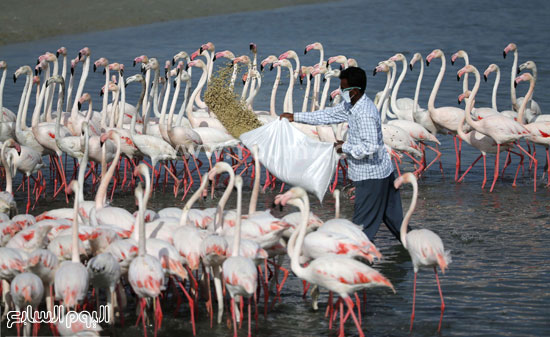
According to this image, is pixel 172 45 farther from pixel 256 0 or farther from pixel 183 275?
pixel 183 275

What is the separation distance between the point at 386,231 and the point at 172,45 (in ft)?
48.9

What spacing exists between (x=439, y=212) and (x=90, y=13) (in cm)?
1835

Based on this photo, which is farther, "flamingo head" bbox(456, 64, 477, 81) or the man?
"flamingo head" bbox(456, 64, 477, 81)

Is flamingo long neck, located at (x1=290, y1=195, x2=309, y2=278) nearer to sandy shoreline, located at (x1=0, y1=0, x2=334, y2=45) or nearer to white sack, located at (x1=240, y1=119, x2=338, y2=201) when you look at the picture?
white sack, located at (x1=240, y1=119, x2=338, y2=201)

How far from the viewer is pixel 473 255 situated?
8.05 meters

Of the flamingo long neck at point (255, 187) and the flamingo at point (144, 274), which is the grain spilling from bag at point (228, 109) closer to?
the flamingo long neck at point (255, 187)

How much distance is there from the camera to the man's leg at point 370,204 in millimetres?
7344

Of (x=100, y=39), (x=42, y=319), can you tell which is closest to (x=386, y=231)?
(x=42, y=319)

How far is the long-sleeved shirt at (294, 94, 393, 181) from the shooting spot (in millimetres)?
7125

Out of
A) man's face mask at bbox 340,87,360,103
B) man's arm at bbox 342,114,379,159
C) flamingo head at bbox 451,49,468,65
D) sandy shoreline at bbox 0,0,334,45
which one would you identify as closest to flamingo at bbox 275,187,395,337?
man's arm at bbox 342,114,379,159

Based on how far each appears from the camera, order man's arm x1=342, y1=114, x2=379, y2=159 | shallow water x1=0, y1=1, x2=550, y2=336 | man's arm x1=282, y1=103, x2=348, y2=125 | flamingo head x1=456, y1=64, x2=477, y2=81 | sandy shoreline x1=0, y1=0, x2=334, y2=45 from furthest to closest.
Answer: sandy shoreline x1=0, y1=0, x2=334, y2=45 < flamingo head x1=456, y1=64, x2=477, y2=81 < man's arm x1=282, y1=103, x2=348, y2=125 < man's arm x1=342, y1=114, x2=379, y2=159 < shallow water x1=0, y1=1, x2=550, y2=336

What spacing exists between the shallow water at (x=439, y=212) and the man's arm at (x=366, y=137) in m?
1.17

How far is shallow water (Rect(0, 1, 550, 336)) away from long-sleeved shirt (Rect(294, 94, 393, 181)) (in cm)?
96

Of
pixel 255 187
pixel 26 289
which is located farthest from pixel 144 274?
pixel 255 187
